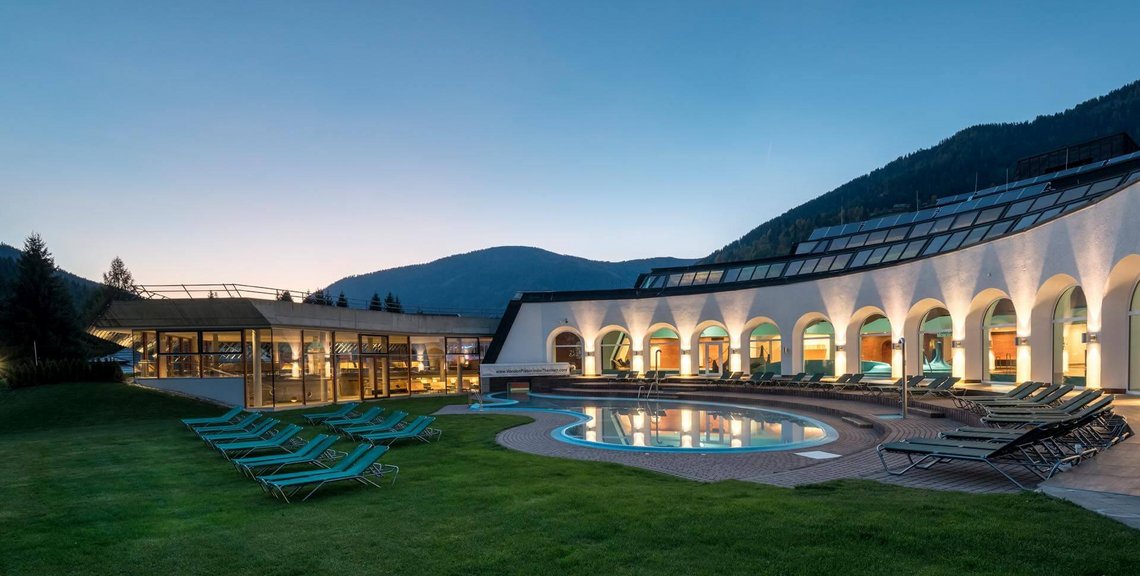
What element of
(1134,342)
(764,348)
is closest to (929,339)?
(1134,342)

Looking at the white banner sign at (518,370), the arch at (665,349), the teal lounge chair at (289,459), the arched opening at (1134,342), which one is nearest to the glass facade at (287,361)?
the white banner sign at (518,370)

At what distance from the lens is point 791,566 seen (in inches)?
169

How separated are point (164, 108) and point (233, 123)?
327 cm

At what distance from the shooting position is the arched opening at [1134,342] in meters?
13.7

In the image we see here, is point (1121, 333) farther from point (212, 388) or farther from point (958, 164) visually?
point (958, 164)

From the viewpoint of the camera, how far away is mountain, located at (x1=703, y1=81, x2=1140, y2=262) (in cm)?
6594

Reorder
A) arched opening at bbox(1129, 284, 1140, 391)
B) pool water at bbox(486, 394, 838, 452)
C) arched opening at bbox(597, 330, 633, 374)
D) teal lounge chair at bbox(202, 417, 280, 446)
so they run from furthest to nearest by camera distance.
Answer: arched opening at bbox(597, 330, 633, 374), arched opening at bbox(1129, 284, 1140, 391), teal lounge chair at bbox(202, 417, 280, 446), pool water at bbox(486, 394, 838, 452)

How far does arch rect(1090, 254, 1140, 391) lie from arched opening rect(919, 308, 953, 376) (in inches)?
230

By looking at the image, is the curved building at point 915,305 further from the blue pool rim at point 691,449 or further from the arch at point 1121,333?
the blue pool rim at point 691,449

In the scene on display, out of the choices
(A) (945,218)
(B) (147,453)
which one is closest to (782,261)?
(A) (945,218)

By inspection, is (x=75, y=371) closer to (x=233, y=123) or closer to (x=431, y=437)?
(x=233, y=123)

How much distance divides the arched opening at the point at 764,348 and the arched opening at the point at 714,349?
136 cm

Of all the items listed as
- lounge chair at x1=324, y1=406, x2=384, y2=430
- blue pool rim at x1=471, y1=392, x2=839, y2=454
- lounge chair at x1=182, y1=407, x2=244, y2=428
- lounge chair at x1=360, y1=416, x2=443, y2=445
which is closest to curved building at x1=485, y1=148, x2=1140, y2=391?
blue pool rim at x1=471, y1=392, x2=839, y2=454

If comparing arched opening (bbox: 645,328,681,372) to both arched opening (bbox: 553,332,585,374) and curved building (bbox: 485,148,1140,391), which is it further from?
arched opening (bbox: 553,332,585,374)
